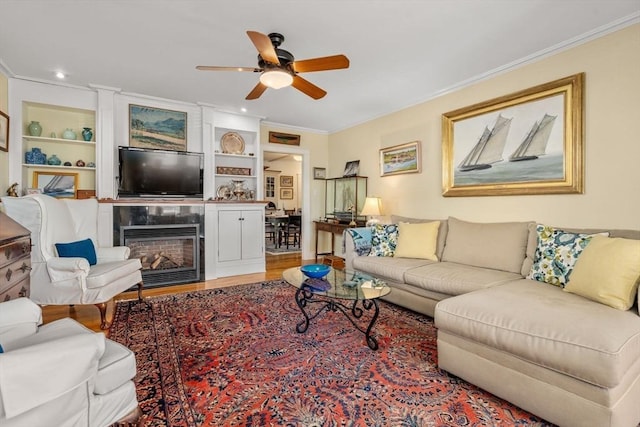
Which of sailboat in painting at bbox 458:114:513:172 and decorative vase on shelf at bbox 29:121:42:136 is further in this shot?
decorative vase on shelf at bbox 29:121:42:136

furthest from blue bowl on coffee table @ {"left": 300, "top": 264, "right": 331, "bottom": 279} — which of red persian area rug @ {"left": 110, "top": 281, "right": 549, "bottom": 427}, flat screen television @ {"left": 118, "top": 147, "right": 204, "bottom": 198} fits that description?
flat screen television @ {"left": 118, "top": 147, "right": 204, "bottom": 198}

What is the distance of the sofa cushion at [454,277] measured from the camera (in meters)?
2.40

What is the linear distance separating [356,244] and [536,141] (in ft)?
6.76

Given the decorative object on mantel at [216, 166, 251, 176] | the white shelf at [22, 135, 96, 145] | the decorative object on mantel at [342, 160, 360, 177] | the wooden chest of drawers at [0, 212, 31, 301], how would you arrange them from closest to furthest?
the wooden chest of drawers at [0, 212, 31, 301] < the white shelf at [22, 135, 96, 145] < the decorative object on mantel at [216, 166, 251, 176] < the decorative object on mantel at [342, 160, 360, 177]

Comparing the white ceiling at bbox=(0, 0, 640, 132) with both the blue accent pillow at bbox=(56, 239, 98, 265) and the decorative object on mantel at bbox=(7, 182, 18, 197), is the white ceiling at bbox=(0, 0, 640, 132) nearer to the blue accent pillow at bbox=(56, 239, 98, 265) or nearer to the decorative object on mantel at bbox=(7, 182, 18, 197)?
the decorative object on mantel at bbox=(7, 182, 18, 197)

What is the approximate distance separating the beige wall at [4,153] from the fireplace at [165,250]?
119cm

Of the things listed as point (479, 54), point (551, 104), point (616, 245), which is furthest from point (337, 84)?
point (616, 245)

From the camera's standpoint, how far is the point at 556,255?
2307mm

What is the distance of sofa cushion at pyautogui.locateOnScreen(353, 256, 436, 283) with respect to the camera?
2979 mm

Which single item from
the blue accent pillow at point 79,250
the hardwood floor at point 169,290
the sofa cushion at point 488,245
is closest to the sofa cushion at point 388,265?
the sofa cushion at point 488,245

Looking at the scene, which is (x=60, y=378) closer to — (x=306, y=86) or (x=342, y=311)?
(x=342, y=311)

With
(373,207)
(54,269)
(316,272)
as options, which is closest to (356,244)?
(373,207)

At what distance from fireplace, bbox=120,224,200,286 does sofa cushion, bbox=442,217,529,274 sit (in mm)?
3284

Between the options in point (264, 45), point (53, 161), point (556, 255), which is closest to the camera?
point (264, 45)
